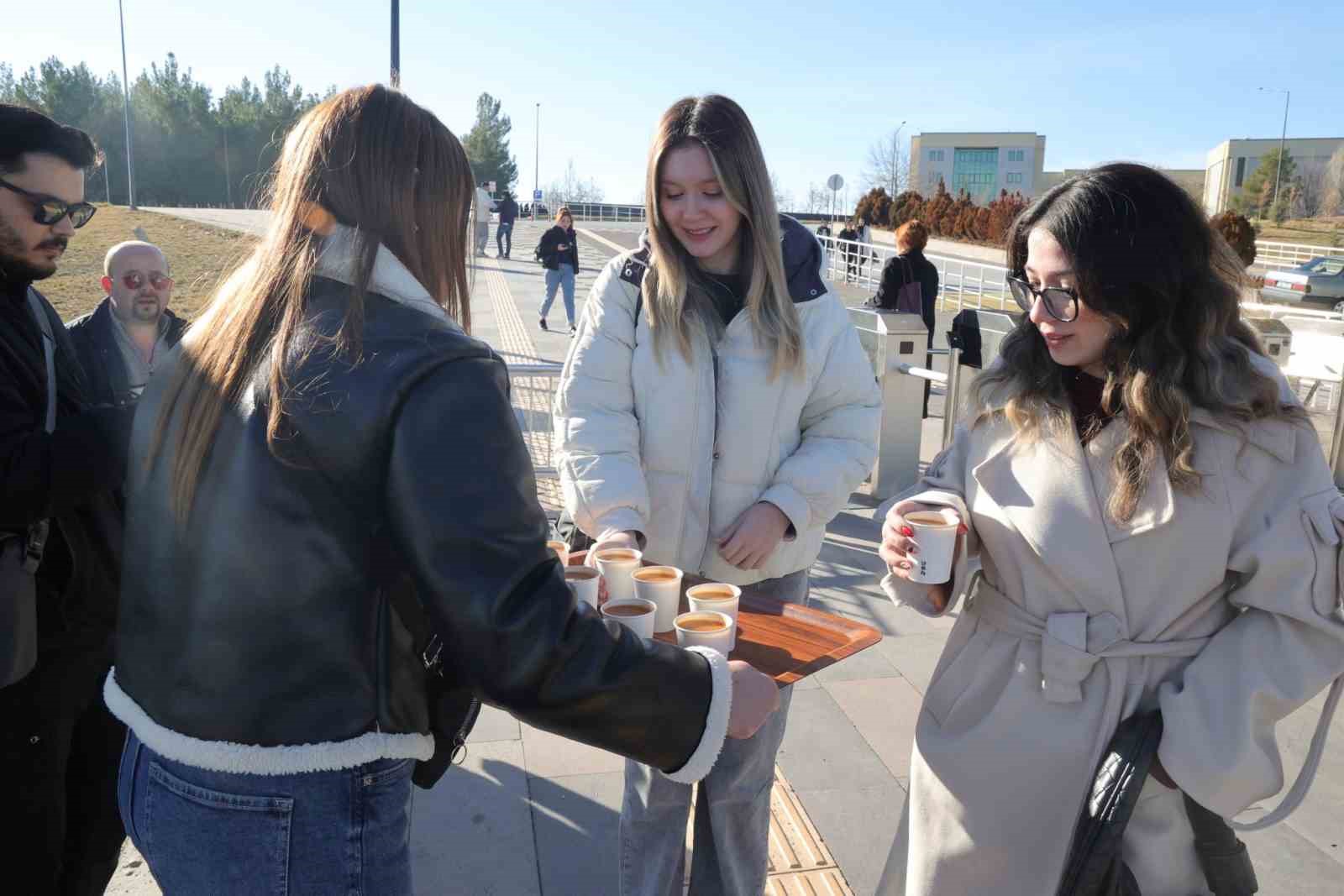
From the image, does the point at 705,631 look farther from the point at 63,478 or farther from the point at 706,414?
the point at 63,478

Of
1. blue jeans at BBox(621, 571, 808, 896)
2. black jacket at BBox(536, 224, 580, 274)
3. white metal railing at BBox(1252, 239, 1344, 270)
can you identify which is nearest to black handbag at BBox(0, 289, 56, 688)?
blue jeans at BBox(621, 571, 808, 896)

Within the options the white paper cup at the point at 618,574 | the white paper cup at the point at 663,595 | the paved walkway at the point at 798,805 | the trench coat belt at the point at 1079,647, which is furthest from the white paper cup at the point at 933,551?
the paved walkway at the point at 798,805

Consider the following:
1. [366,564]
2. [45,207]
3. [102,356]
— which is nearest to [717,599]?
[366,564]

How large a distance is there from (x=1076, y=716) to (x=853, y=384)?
1.09 m

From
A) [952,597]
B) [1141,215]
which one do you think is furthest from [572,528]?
[1141,215]

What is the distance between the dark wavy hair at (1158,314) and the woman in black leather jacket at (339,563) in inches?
38.1

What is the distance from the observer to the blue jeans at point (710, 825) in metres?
2.40

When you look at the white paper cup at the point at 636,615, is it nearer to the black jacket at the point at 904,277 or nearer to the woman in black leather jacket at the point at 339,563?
the woman in black leather jacket at the point at 339,563

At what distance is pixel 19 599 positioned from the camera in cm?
214

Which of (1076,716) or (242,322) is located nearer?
(242,322)

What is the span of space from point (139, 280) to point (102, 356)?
32.1 inches

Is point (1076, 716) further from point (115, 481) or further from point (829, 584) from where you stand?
point (829, 584)

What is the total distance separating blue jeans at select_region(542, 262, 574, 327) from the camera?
16.3m

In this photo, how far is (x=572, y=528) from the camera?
2.78 m
